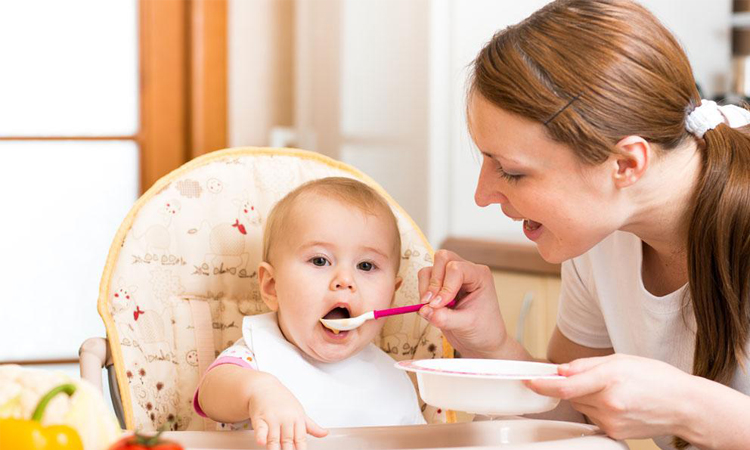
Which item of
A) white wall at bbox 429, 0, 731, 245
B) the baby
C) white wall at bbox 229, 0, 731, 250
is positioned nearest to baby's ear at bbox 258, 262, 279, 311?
the baby

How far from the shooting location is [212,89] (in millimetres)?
2992

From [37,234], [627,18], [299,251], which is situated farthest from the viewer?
[37,234]

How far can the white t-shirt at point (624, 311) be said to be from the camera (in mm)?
1296

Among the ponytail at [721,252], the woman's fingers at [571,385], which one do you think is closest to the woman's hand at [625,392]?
the woman's fingers at [571,385]

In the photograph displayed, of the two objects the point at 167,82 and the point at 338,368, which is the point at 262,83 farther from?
the point at 338,368

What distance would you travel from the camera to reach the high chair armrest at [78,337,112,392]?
1297 mm

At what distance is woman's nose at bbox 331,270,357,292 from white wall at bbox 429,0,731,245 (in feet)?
3.36

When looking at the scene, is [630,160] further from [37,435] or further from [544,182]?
[37,435]

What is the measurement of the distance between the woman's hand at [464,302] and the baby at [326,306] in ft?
0.27

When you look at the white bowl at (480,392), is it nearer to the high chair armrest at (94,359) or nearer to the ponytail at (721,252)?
the ponytail at (721,252)

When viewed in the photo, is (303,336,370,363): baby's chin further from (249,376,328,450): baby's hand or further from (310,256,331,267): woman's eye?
(249,376,328,450): baby's hand

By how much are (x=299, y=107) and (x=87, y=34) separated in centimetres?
69

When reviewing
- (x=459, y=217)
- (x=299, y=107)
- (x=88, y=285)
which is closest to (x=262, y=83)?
(x=299, y=107)

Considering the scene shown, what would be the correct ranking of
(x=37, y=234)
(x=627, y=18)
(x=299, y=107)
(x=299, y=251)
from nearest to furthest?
(x=627, y=18)
(x=299, y=251)
(x=37, y=234)
(x=299, y=107)
